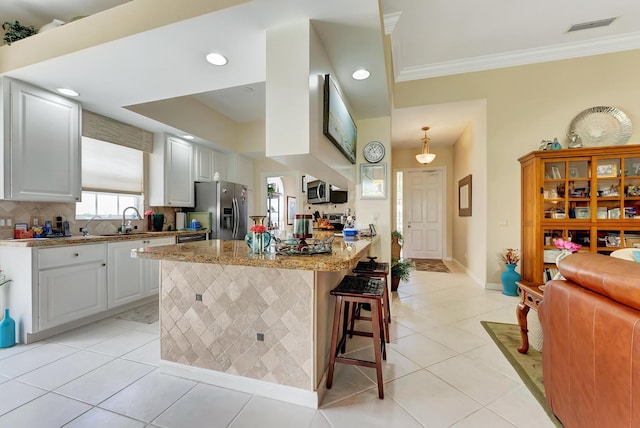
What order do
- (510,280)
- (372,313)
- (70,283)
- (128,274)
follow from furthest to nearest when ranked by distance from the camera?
(510,280), (128,274), (70,283), (372,313)

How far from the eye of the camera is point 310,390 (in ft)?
5.19

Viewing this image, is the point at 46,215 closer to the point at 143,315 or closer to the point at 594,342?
the point at 143,315

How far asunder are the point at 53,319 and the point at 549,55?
677 centimetres

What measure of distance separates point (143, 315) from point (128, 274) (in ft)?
1.74

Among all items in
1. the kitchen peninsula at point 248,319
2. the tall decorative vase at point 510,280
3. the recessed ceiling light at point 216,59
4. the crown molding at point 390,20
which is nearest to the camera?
the kitchen peninsula at point 248,319

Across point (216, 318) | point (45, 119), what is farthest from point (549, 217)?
point (45, 119)

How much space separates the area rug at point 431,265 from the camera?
18.1ft

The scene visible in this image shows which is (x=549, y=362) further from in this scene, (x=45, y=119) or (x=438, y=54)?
(x=45, y=119)

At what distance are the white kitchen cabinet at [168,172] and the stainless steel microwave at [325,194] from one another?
2.18 meters

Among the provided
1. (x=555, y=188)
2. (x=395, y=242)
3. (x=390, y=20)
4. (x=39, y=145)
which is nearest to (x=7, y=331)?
(x=39, y=145)

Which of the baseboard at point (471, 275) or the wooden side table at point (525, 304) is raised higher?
the wooden side table at point (525, 304)

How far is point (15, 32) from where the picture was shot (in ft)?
8.08

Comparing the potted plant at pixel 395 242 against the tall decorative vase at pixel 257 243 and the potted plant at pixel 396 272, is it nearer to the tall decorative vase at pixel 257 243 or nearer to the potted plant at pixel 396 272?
the potted plant at pixel 396 272

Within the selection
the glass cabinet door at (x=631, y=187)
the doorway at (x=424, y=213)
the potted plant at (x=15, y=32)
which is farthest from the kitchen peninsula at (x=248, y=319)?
the doorway at (x=424, y=213)
